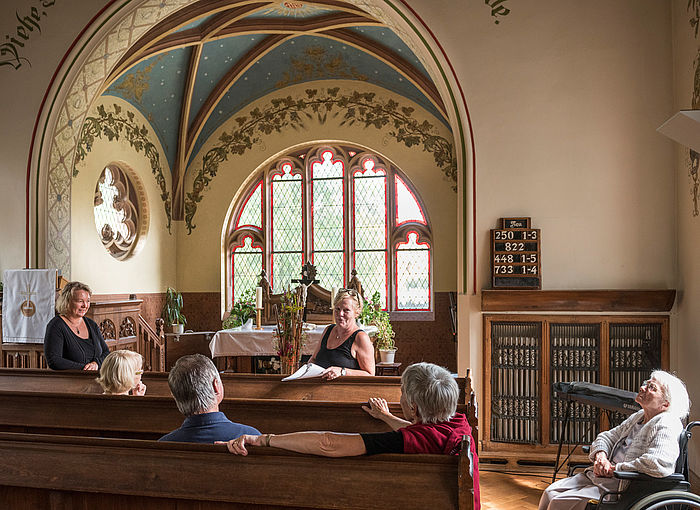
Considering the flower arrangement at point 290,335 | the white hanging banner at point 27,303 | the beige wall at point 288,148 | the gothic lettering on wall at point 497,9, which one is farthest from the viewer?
the beige wall at point 288,148

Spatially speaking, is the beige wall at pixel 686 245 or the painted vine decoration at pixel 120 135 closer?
the beige wall at pixel 686 245

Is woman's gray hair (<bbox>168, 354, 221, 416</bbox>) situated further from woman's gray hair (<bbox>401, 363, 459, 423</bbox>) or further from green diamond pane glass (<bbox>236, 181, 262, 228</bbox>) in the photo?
green diamond pane glass (<bbox>236, 181, 262, 228</bbox>)

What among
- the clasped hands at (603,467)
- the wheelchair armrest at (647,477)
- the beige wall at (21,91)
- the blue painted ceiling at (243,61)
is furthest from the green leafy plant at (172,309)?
the wheelchair armrest at (647,477)

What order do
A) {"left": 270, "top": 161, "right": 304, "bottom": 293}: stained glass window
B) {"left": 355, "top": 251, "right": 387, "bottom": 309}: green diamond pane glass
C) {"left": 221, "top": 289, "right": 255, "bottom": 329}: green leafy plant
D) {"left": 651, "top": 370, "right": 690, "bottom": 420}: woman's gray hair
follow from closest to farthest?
{"left": 651, "top": 370, "right": 690, "bottom": 420}: woman's gray hair, {"left": 221, "top": 289, "right": 255, "bottom": 329}: green leafy plant, {"left": 355, "top": 251, "right": 387, "bottom": 309}: green diamond pane glass, {"left": 270, "top": 161, "right": 304, "bottom": 293}: stained glass window

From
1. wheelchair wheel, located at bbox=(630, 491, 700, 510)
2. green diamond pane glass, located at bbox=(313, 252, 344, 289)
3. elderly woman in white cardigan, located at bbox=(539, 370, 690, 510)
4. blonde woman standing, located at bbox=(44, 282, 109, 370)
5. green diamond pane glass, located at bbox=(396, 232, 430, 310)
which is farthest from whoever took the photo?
green diamond pane glass, located at bbox=(313, 252, 344, 289)

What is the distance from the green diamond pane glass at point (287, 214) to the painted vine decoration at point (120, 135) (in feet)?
5.96

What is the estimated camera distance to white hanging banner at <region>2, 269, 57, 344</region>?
6.20 meters

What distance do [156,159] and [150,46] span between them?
2430mm

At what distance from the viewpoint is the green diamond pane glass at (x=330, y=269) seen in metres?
11.0

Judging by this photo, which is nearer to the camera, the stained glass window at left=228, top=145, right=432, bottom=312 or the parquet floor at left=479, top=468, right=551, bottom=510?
the parquet floor at left=479, top=468, right=551, bottom=510

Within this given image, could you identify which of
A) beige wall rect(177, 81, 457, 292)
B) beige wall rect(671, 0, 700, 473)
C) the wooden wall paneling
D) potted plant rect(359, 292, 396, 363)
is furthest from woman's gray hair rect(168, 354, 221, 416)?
beige wall rect(177, 81, 457, 292)

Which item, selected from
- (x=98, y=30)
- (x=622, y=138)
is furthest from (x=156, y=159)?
(x=622, y=138)

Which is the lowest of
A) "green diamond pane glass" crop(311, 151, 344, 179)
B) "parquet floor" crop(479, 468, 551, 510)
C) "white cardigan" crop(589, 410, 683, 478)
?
"parquet floor" crop(479, 468, 551, 510)

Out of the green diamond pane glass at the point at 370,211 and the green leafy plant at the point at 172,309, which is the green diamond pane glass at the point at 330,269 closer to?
the green diamond pane glass at the point at 370,211
